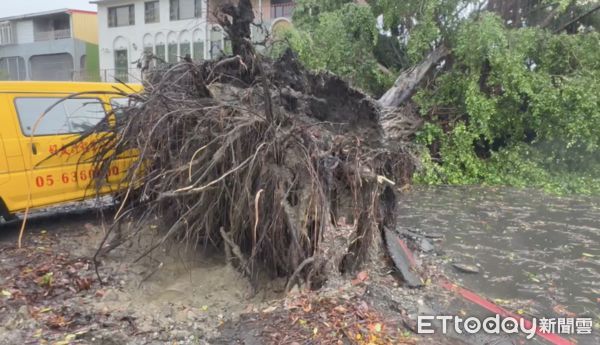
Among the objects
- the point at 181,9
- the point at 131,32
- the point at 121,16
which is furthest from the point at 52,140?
the point at 121,16

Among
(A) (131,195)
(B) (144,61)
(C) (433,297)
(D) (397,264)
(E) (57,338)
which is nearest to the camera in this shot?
(E) (57,338)

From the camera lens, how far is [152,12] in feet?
101

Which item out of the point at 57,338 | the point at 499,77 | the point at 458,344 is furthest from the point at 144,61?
the point at 499,77

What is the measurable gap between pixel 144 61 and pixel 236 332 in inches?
178

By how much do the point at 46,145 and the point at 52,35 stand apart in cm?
3655

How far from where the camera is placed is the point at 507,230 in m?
6.87

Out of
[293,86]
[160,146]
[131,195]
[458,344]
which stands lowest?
[458,344]

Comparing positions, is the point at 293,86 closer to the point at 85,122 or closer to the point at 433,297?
the point at 85,122

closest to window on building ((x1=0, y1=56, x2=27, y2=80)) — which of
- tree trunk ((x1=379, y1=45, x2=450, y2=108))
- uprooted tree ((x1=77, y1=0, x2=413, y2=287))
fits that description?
tree trunk ((x1=379, y1=45, x2=450, y2=108))

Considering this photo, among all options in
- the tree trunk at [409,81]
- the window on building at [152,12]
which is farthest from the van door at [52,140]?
the window on building at [152,12]

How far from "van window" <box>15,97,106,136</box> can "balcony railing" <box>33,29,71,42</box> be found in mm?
35121

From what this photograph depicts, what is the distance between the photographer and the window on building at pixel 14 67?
37.6 m

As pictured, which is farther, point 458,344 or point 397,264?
point 397,264

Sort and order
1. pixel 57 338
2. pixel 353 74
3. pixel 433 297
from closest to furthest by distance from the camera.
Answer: pixel 57 338 < pixel 433 297 < pixel 353 74
